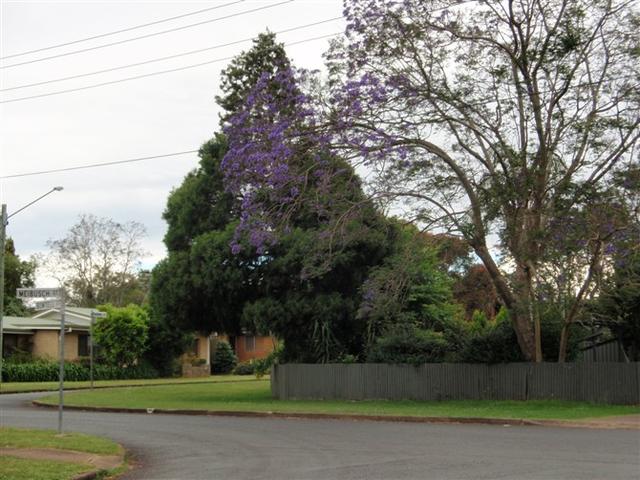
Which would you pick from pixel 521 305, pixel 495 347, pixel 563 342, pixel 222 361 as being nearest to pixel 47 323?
pixel 222 361

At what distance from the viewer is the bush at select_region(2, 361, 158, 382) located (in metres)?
47.9

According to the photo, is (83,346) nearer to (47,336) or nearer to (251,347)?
(47,336)

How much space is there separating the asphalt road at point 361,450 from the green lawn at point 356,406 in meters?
2.23

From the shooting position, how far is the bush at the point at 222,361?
Answer: 208 feet

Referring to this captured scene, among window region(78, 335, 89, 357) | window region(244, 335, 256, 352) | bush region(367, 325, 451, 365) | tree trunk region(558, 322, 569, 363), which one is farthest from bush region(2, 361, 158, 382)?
tree trunk region(558, 322, 569, 363)

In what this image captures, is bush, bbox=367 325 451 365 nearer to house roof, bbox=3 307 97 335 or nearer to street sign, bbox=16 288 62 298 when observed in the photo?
street sign, bbox=16 288 62 298

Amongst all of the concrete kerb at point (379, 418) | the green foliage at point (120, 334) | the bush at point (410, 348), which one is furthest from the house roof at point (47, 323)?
the bush at point (410, 348)

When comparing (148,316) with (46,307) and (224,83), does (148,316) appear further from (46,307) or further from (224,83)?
(46,307)

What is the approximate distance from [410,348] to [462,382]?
2223 mm

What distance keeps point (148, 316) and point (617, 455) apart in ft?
139

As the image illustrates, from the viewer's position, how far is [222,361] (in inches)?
2500

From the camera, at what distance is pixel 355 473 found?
37.5 ft

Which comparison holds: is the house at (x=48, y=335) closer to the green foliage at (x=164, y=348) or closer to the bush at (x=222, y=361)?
the green foliage at (x=164, y=348)

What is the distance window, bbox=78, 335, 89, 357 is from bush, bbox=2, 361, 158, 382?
3955 mm
